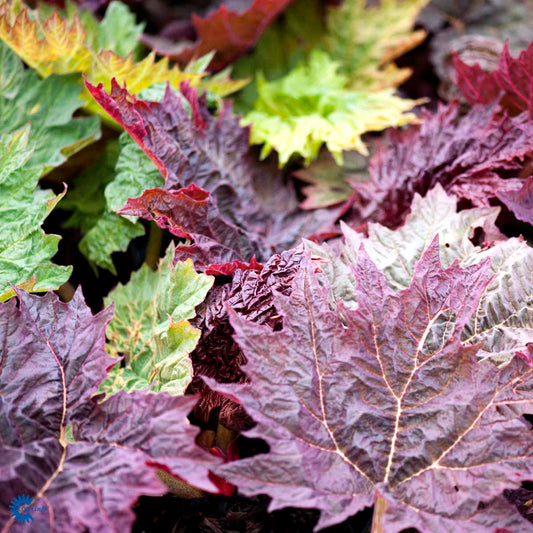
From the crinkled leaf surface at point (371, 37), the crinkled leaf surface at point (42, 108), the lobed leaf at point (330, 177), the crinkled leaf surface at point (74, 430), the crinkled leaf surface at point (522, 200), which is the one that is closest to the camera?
the crinkled leaf surface at point (74, 430)

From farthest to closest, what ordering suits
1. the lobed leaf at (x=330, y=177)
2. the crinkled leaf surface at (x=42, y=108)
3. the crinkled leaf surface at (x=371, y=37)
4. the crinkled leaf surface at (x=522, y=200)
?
1. the crinkled leaf surface at (x=371, y=37)
2. the lobed leaf at (x=330, y=177)
3. the crinkled leaf surface at (x=42, y=108)
4. the crinkled leaf surface at (x=522, y=200)

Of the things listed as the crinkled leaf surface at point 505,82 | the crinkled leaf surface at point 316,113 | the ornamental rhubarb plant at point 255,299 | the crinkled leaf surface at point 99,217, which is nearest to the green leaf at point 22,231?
the ornamental rhubarb plant at point 255,299

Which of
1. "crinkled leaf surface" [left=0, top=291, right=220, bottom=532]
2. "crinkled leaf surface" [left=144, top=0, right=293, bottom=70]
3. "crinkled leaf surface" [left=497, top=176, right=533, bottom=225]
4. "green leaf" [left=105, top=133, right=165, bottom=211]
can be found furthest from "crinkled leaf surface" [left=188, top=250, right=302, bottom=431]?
"crinkled leaf surface" [left=144, top=0, right=293, bottom=70]

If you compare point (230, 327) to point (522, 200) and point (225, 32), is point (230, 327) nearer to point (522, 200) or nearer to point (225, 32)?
point (522, 200)

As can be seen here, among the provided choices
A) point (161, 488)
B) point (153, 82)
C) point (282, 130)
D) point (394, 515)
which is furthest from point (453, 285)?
point (153, 82)

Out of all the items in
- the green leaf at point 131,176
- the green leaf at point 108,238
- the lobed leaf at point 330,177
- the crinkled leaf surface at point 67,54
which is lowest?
the lobed leaf at point 330,177

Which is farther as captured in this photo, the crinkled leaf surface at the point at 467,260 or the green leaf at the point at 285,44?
the green leaf at the point at 285,44

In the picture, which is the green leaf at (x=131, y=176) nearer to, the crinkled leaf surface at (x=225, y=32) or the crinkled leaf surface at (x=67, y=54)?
the crinkled leaf surface at (x=67, y=54)
